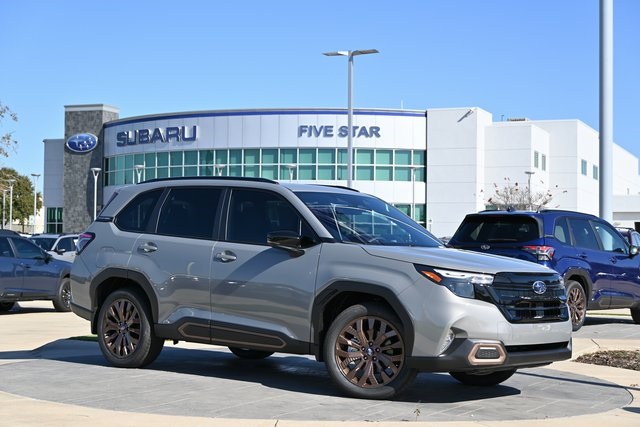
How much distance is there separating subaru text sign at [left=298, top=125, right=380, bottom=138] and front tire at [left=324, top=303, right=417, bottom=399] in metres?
57.5

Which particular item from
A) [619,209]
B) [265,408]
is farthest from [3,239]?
[619,209]

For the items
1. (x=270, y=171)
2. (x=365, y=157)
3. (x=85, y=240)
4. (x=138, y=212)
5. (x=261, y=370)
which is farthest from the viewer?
(x=270, y=171)

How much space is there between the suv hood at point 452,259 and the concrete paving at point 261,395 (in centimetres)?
113

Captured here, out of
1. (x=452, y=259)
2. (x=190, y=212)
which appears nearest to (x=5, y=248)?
(x=190, y=212)

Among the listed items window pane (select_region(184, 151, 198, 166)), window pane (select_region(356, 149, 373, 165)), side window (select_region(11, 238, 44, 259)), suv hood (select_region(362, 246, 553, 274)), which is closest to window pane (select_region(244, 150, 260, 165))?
window pane (select_region(184, 151, 198, 166))

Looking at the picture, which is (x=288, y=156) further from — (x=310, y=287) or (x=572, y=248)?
(x=310, y=287)

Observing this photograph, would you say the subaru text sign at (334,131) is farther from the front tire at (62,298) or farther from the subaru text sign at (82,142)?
the front tire at (62,298)

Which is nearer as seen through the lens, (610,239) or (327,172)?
(610,239)

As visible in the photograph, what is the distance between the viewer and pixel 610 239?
54.1 ft

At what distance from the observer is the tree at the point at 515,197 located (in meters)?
64.4

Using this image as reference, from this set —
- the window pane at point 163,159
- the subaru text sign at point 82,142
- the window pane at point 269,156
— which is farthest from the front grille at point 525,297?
the subaru text sign at point 82,142

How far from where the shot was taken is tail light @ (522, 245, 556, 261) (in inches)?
579

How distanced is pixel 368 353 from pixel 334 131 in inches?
2277

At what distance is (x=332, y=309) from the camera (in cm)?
862
